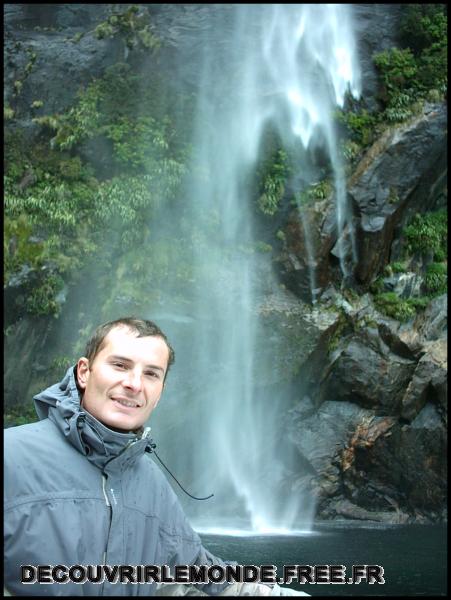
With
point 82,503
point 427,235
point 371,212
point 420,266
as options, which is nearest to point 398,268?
point 420,266

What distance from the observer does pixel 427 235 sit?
Result: 48.4ft

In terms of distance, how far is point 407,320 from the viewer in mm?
13234

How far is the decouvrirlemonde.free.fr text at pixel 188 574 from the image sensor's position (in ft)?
5.37

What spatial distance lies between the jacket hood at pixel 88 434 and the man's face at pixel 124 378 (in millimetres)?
40

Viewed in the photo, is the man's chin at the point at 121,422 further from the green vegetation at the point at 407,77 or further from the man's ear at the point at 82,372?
the green vegetation at the point at 407,77

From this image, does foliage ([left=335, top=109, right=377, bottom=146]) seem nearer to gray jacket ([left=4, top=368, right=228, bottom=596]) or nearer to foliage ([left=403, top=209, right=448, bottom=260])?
foliage ([left=403, top=209, right=448, bottom=260])

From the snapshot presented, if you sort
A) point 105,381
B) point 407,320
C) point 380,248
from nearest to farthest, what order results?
point 105,381 → point 407,320 → point 380,248

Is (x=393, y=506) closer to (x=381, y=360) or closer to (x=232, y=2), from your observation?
(x=381, y=360)

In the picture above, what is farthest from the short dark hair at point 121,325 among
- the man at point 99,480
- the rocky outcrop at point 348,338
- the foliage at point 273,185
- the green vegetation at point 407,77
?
the green vegetation at point 407,77

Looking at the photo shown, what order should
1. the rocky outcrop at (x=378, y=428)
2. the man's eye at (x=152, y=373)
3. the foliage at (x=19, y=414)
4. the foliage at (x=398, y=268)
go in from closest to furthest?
the man's eye at (x=152, y=373) → the foliage at (x=19, y=414) → the rocky outcrop at (x=378, y=428) → the foliage at (x=398, y=268)

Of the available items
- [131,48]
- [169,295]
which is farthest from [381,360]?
[131,48]

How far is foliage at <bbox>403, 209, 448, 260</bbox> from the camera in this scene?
1472 cm

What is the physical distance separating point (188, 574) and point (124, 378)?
656 millimetres

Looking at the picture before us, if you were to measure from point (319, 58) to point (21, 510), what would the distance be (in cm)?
1632
